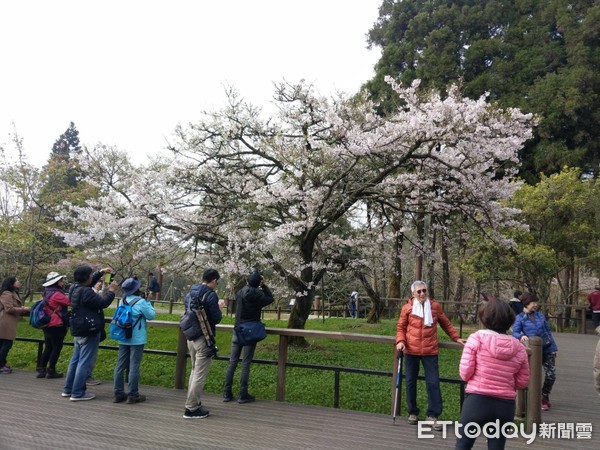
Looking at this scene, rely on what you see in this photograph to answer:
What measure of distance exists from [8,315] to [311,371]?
4893mm

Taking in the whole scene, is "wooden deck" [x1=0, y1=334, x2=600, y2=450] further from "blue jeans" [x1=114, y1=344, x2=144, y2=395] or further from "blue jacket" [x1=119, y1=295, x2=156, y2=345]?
"blue jacket" [x1=119, y1=295, x2=156, y2=345]

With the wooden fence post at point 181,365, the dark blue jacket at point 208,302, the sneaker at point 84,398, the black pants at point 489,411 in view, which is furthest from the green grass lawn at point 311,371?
the black pants at point 489,411

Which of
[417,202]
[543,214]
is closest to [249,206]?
[417,202]

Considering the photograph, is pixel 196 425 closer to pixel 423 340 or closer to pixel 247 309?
pixel 247 309

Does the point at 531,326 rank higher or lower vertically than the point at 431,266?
lower

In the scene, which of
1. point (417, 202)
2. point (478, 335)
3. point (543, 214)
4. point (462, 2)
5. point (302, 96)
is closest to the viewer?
point (478, 335)

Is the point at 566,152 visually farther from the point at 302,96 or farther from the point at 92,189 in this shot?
the point at 92,189

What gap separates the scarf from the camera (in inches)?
191

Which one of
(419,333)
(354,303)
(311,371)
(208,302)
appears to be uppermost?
(208,302)

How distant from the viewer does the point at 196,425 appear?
15.6ft

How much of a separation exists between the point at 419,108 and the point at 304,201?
9.00 ft

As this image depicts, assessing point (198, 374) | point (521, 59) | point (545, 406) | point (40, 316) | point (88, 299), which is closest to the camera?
point (198, 374)

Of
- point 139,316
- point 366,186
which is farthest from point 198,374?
point 366,186

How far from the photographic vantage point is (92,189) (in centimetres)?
Answer: 1691
